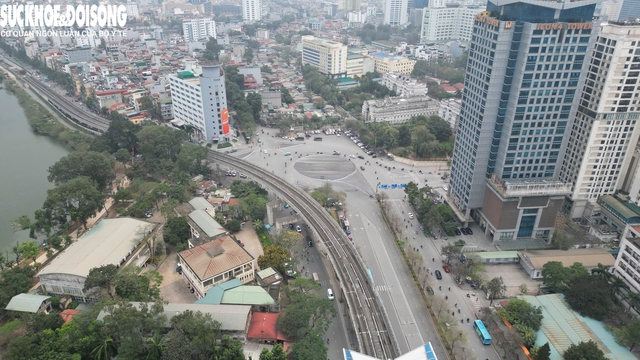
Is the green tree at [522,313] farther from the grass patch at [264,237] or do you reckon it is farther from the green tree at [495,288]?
the grass patch at [264,237]

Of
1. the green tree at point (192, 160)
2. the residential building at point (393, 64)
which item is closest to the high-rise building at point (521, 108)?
the green tree at point (192, 160)

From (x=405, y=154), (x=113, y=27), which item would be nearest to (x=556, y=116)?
(x=405, y=154)

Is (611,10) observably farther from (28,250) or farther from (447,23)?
(28,250)

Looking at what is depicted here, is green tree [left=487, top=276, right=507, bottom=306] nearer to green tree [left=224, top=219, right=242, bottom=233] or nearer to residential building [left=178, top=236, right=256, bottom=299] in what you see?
residential building [left=178, top=236, right=256, bottom=299]

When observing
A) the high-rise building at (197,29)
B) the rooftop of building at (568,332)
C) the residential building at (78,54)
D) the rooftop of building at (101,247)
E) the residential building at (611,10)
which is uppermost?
the residential building at (611,10)

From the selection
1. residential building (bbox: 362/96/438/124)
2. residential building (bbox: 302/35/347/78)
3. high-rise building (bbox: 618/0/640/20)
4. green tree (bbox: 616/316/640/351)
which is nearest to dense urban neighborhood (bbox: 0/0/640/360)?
green tree (bbox: 616/316/640/351)

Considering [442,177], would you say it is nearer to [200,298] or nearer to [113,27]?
[200,298]
